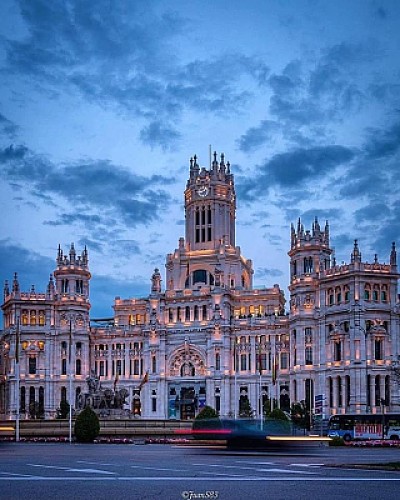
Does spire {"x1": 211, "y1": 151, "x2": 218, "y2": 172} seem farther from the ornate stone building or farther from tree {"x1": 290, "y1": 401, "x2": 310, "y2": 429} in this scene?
tree {"x1": 290, "y1": 401, "x2": 310, "y2": 429}

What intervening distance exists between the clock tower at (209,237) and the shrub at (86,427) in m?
73.1

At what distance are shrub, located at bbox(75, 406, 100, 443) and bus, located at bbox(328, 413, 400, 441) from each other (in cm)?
2570

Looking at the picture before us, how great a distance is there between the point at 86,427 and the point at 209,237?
85.6 meters

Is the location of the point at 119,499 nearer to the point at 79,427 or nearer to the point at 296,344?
the point at 79,427

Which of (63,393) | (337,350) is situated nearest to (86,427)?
(337,350)

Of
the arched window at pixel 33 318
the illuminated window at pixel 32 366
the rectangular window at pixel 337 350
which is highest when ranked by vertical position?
the arched window at pixel 33 318

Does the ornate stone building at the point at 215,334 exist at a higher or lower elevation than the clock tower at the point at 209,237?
lower

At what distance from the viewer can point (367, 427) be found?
88.4 meters

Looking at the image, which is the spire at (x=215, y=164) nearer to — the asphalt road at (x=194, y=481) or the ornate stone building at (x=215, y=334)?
the ornate stone building at (x=215, y=334)

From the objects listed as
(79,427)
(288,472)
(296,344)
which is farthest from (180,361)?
(288,472)

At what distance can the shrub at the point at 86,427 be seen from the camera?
71812 mm

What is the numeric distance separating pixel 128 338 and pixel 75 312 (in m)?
9.51

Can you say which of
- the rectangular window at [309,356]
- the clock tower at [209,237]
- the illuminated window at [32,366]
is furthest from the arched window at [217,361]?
the illuminated window at [32,366]

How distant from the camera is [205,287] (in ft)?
468
